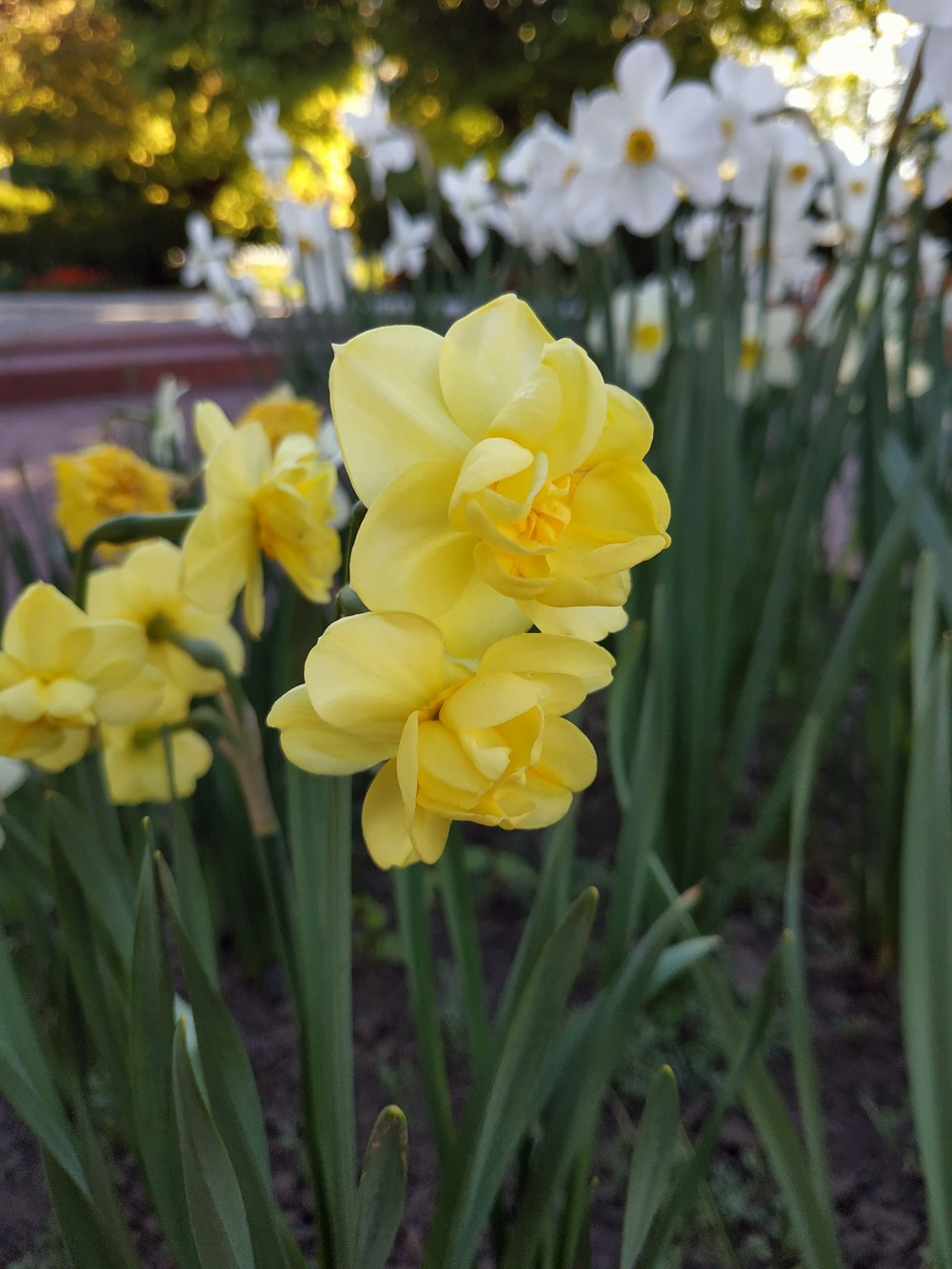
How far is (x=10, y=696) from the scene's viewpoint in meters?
0.57

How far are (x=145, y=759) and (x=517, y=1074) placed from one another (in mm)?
446

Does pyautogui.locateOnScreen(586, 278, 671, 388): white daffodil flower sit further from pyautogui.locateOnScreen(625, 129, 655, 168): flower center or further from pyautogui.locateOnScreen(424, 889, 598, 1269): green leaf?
pyautogui.locateOnScreen(424, 889, 598, 1269): green leaf

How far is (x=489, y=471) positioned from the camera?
1.11 ft

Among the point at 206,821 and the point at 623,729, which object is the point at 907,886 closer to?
the point at 623,729

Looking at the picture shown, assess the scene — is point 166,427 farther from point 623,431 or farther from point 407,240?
point 623,431

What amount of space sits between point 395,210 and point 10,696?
190cm

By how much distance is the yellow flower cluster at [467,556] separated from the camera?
1.16 feet

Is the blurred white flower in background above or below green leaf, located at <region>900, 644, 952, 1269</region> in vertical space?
above

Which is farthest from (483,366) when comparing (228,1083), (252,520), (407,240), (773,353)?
(407,240)

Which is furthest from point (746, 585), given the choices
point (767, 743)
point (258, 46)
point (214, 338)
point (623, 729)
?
point (258, 46)

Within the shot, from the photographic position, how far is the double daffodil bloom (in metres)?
0.35

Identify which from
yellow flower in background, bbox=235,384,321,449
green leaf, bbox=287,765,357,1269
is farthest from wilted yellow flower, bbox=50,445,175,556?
green leaf, bbox=287,765,357,1269

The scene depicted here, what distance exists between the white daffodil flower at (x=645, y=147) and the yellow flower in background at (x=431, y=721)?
1.08 metres

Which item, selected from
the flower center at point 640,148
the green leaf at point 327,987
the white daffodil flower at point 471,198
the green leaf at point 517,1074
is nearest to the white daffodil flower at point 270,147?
the white daffodil flower at point 471,198
